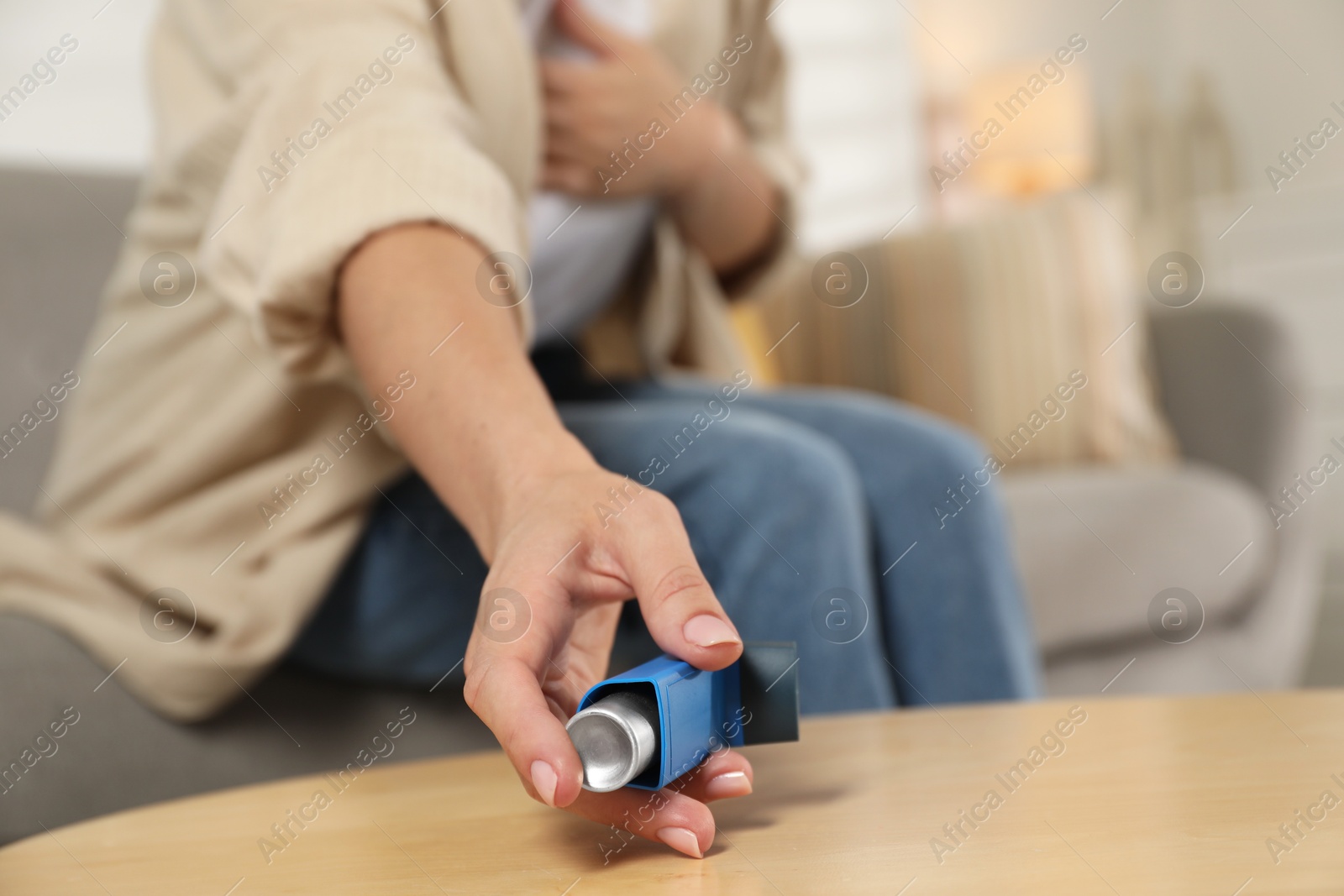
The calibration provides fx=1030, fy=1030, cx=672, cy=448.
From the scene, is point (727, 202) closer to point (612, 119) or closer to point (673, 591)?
point (612, 119)

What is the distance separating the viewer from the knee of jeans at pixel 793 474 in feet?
2.08

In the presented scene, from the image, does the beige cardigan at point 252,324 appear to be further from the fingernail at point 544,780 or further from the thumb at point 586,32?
the fingernail at point 544,780

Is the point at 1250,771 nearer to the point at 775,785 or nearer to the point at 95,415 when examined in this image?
the point at 775,785

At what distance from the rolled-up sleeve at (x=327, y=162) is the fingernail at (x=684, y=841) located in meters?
0.30

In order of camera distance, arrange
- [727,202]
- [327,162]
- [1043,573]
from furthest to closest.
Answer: [1043,573], [727,202], [327,162]

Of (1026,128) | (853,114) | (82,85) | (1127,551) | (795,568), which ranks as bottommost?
(1026,128)

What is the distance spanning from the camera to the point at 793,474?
2.10 ft

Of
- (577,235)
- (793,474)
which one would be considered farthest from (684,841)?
(577,235)

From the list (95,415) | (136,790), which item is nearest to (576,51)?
(95,415)

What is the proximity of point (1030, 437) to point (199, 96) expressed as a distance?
1.21 metres

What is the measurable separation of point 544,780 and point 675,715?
0.04 metres

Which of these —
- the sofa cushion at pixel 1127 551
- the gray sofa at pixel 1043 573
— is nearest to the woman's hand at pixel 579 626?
the gray sofa at pixel 1043 573

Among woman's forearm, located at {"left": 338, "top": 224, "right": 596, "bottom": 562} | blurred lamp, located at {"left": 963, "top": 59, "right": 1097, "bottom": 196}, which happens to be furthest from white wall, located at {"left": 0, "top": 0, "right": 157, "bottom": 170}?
blurred lamp, located at {"left": 963, "top": 59, "right": 1097, "bottom": 196}

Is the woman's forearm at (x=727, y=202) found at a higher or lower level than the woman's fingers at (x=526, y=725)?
lower
